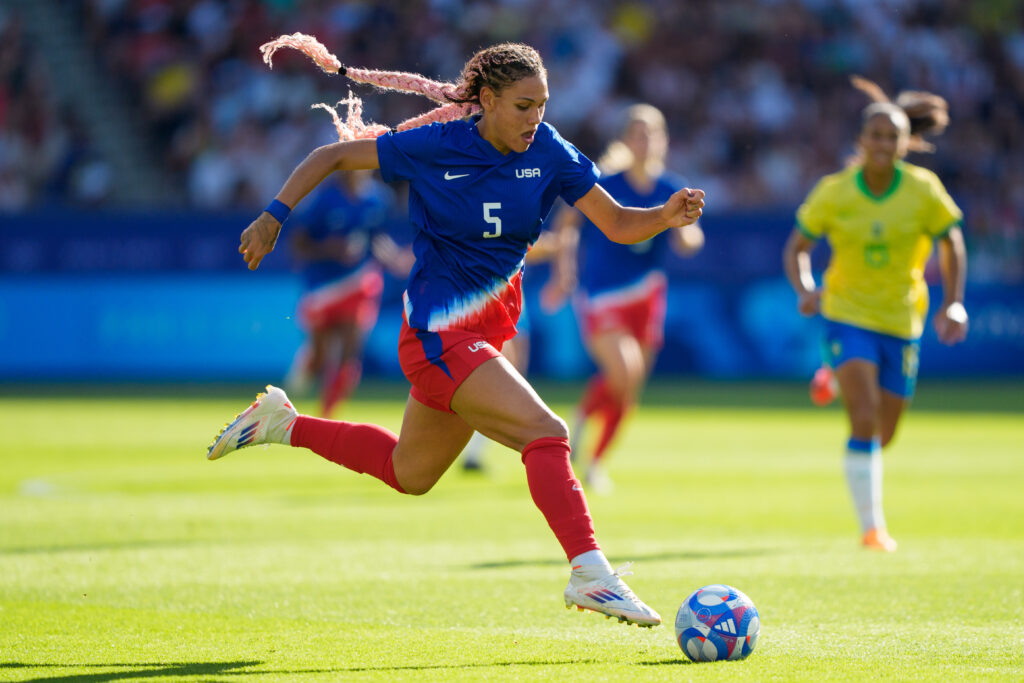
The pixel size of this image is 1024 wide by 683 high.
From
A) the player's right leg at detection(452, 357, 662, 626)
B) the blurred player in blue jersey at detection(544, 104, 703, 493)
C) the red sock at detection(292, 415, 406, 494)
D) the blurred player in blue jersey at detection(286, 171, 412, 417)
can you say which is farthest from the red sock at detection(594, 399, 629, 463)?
the player's right leg at detection(452, 357, 662, 626)

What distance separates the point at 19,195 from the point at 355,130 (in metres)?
19.9

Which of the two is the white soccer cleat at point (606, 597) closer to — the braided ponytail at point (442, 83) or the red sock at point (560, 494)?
the red sock at point (560, 494)

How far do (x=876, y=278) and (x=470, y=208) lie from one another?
147 inches

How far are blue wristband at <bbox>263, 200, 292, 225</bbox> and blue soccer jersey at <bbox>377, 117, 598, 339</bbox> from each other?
0.43m

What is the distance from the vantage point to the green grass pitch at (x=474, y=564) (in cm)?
533

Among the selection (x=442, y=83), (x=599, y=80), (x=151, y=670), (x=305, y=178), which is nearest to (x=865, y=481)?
(x=442, y=83)

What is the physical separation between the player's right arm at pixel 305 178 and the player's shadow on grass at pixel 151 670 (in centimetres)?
147

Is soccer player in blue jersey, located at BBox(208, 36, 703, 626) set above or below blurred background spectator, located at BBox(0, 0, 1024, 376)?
below

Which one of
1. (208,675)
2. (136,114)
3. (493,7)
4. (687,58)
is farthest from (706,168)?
(208,675)

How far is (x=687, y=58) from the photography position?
24.2 metres

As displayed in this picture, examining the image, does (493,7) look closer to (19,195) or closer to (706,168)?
Answer: (706,168)

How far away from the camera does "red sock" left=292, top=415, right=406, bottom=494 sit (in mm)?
6344

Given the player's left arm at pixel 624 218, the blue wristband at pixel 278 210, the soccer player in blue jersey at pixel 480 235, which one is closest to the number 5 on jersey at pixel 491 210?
the soccer player in blue jersey at pixel 480 235

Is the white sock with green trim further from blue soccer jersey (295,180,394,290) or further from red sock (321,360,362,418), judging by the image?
blue soccer jersey (295,180,394,290)
